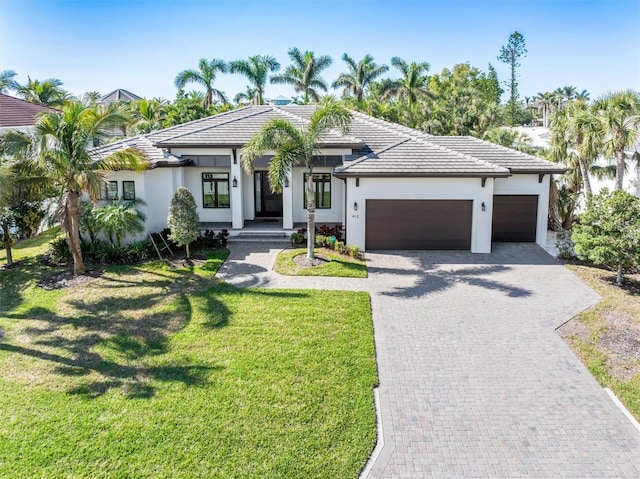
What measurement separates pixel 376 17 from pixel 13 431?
64.0 ft

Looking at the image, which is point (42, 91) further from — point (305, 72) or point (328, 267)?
point (328, 267)

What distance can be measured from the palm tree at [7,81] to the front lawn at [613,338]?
1828 inches

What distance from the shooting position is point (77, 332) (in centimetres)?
1080

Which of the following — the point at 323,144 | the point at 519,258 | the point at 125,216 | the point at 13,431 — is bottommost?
the point at 13,431

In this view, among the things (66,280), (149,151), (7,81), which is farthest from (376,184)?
(7,81)

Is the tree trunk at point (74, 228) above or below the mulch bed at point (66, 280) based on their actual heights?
above

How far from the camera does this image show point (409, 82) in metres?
42.6

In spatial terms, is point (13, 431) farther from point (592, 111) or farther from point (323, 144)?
point (592, 111)

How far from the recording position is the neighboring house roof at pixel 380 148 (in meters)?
17.2

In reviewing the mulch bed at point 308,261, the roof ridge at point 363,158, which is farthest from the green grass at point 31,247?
the roof ridge at point 363,158

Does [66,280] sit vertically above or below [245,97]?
below

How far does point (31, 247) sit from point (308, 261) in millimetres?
11241

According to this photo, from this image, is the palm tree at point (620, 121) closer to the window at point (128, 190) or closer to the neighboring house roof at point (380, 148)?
the neighboring house roof at point (380, 148)

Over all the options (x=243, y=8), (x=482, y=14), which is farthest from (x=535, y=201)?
(x=243, y=8)
